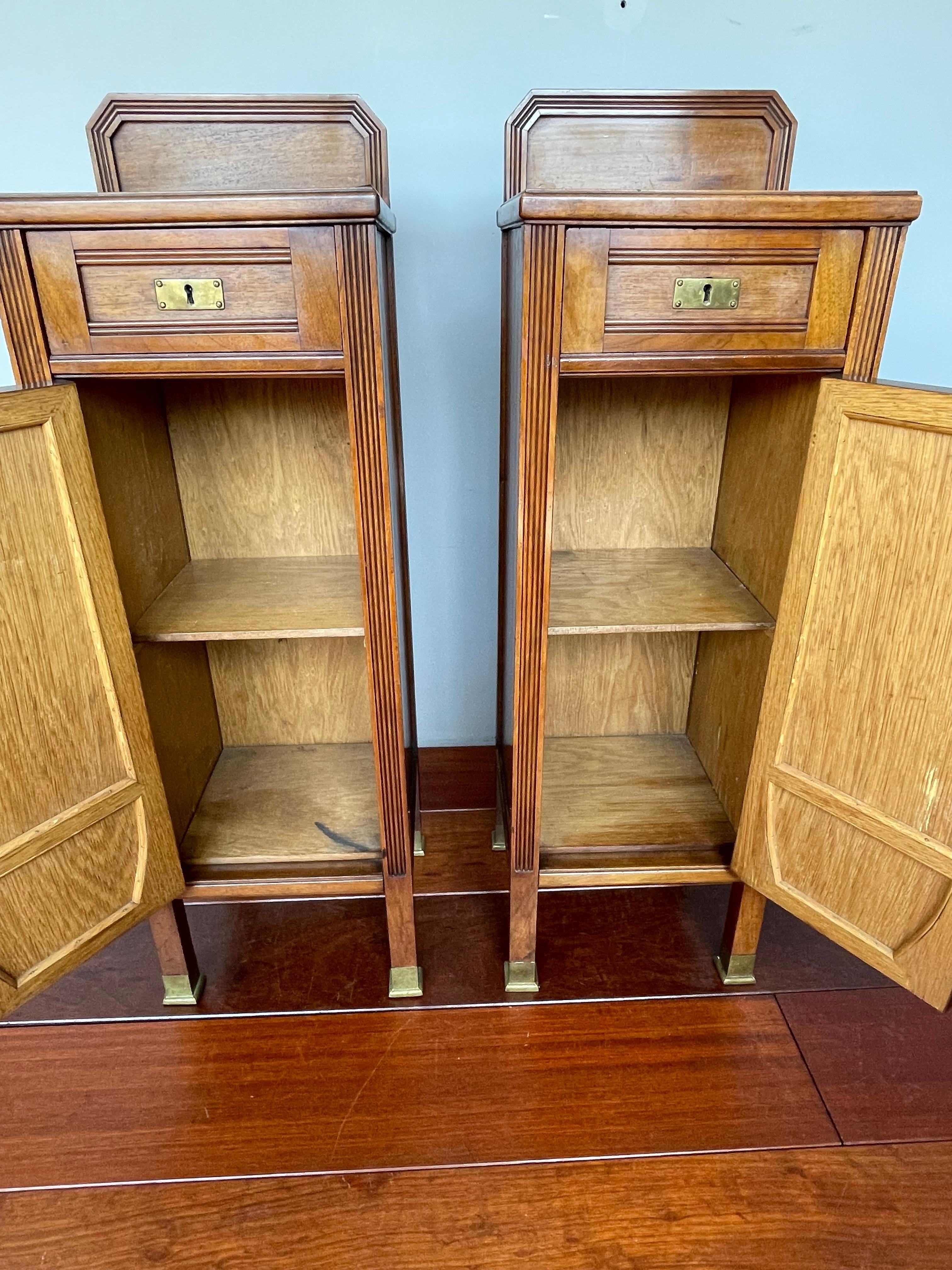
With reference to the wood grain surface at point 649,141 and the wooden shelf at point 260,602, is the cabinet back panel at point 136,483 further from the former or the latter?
the wood grain surface at point 649,141

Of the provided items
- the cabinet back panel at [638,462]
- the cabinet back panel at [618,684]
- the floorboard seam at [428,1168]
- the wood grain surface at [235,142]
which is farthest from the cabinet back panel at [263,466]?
the floorboard seam at [428,1168]

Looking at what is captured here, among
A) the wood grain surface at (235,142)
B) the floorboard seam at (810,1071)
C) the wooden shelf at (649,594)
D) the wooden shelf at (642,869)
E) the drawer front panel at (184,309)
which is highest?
the wood grain surface at (235,142)

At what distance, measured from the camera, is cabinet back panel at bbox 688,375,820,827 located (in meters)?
1.21

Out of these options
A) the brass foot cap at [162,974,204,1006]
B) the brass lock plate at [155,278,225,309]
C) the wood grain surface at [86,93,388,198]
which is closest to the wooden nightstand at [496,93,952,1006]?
the wood grain surface at [86,93,388,198]

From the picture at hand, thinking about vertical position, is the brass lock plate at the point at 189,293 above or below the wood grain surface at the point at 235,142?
below

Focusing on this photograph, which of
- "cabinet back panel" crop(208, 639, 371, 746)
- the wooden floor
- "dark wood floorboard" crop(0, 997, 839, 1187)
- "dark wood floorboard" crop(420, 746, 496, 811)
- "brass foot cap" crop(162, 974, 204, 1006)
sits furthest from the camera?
"dark wood floorboard" crop(420, 746, 496, 811)

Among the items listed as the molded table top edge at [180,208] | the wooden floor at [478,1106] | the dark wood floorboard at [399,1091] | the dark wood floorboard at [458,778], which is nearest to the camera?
the molded table top edge at [180,208]

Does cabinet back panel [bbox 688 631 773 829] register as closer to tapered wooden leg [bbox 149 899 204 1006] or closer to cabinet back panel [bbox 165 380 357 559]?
cabinet back panel [bbox 165 380 357 559]

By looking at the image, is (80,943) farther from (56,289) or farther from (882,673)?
(882,673)

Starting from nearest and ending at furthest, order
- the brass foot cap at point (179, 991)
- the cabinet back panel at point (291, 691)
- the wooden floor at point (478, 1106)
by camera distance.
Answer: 1. the wooden floor at point (478, 1106)
2. the brass foot cap at point (179, 991)
3. the cabinet back panel at point (291, 691)

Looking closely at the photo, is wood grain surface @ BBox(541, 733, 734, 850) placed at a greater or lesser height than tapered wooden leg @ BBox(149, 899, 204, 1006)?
greater

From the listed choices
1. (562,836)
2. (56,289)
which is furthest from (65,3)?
(562,836)

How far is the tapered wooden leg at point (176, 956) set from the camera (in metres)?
1.37

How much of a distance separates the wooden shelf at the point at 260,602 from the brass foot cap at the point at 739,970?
0.93 m
